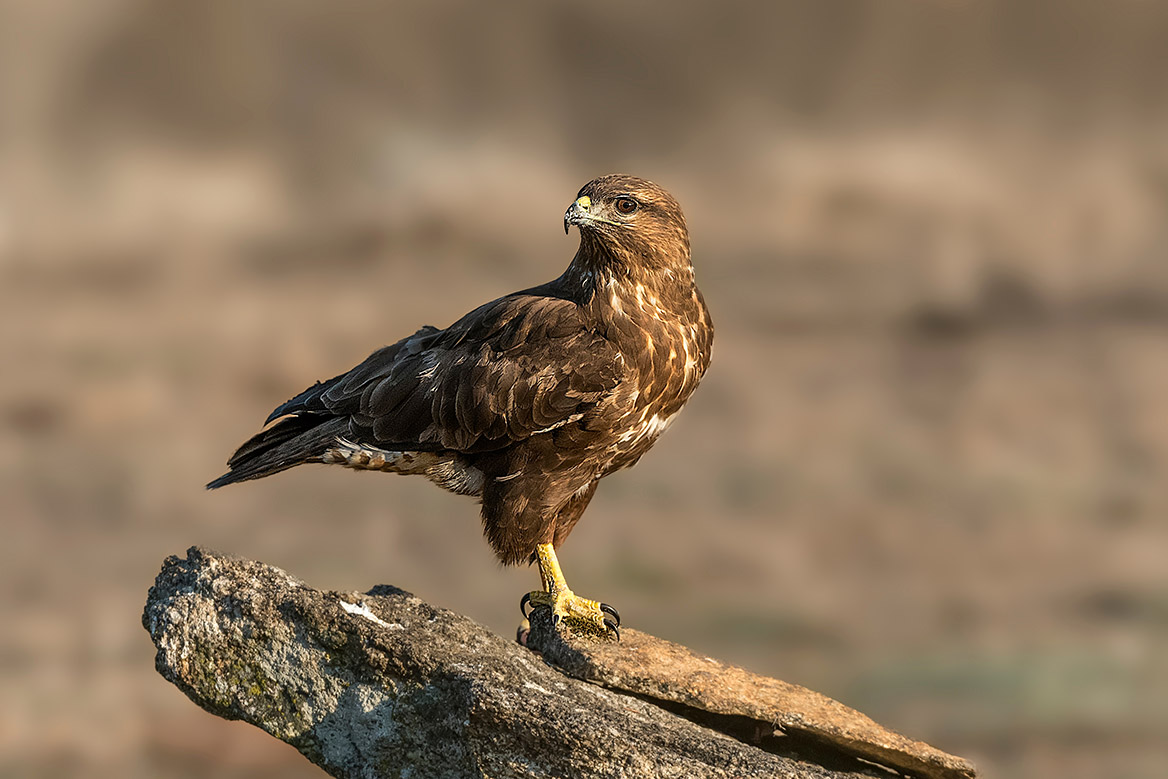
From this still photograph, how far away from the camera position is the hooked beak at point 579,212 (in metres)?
5.71

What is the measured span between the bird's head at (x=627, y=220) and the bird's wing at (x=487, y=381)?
0.39 m

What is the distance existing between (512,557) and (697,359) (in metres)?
1.44

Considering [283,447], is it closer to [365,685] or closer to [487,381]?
[487,381]

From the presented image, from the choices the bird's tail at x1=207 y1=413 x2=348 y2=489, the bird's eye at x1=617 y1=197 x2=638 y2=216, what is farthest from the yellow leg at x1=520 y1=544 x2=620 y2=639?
the bird's eye at x1=617 y1=197 x2=638 y2=216

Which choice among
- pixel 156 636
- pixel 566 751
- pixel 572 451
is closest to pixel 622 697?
pixel 566 751

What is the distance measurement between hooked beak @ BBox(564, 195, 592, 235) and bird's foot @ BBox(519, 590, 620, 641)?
2.02 m

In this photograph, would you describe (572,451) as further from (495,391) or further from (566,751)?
(566,751)

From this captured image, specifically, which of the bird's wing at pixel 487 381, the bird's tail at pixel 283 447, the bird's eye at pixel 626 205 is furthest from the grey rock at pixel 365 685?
the bird's eye at pixel 626 205

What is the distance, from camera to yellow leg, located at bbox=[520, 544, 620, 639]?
6.25m

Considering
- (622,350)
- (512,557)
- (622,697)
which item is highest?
(622,350)

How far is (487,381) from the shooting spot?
5.94 m

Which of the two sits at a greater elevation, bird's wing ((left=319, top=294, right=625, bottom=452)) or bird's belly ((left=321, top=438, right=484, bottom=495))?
bird's wing ((left=319, top=294, right=625, bottom=452))

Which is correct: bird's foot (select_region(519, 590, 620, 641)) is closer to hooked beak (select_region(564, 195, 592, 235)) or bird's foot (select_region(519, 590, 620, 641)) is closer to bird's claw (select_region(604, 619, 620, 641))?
bird's claw (select_region(604, 619, 620, 641))

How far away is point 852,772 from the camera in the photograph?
5430 millimetres
